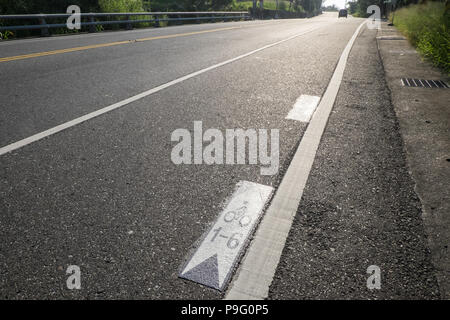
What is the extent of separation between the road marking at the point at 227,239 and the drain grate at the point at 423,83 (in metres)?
4.59

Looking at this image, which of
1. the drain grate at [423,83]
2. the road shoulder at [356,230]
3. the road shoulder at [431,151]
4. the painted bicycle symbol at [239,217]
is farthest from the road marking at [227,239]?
the drain grate at [423,83]

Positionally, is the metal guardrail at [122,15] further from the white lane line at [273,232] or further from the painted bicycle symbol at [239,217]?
the painted bicycle symbol at [239,217]

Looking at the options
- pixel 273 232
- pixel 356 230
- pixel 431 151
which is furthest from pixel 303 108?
pixel 273 232

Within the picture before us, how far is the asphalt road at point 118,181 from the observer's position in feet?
5.41

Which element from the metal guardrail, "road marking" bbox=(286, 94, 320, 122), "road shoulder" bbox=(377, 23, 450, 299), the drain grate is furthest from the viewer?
the metal guardrail

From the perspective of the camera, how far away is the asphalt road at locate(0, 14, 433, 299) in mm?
1649

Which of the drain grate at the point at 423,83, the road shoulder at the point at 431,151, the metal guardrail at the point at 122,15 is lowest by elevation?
the road shoulder at the point at 431,151

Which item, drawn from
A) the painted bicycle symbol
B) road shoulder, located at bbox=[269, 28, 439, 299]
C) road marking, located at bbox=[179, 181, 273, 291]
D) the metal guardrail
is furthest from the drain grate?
the metal guardrail

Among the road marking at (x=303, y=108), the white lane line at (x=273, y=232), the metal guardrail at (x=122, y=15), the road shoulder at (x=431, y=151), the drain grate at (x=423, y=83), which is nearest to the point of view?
the white lane line at (x=273, y=232)

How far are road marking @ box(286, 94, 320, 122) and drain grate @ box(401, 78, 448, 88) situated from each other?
2139 mm

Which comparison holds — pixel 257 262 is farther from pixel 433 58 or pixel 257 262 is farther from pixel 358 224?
pixel 433 58

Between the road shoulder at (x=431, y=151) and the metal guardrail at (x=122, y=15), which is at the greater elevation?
the metal guardrail at (x=122, y=15)

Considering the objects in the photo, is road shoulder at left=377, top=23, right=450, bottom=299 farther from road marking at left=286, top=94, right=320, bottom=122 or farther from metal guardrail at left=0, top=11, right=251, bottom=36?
metal guardrail at left=0, top=11, right=251, bottom=36

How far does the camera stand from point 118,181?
2.47 m
